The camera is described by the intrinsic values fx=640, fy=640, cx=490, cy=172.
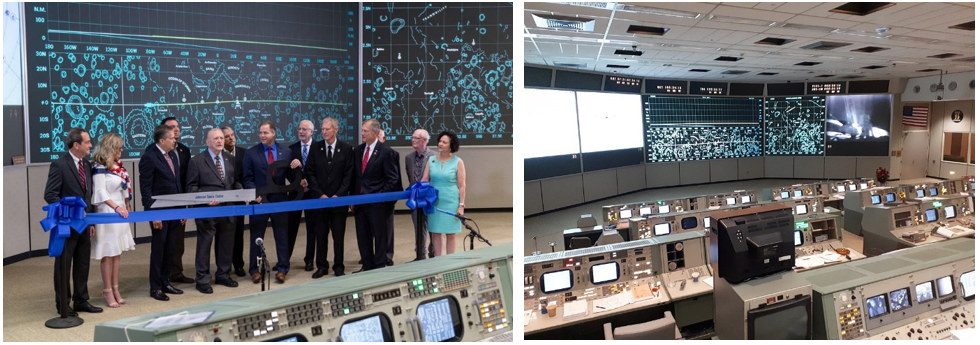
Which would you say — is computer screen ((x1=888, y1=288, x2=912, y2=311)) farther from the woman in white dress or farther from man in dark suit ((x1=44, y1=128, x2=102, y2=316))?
man in dark suit ((x1=44, y1=128, x2=102, y2=316))

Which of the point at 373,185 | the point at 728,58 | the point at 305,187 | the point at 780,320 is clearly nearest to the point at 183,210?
the point at 305,187

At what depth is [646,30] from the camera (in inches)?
244

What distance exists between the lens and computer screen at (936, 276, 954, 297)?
3293 millimetres

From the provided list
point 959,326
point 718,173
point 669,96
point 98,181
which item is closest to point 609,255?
point 959,326

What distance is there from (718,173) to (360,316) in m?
12.8

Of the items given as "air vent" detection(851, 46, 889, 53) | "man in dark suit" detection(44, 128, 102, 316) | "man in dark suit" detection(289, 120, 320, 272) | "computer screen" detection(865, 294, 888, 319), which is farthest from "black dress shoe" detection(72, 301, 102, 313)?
"air vent" detection(851, 46, 889, 53)

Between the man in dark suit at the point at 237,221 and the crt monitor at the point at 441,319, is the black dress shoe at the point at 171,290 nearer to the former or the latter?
the man in dark suit at the point at 237,221

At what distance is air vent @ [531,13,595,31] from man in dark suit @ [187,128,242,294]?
2638 millimetres

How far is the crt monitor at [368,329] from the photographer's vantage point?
214 cm

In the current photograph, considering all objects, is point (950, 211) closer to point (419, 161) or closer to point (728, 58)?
point (728, 58)

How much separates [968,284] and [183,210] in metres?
4.45

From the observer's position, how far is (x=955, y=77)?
12.8 metres

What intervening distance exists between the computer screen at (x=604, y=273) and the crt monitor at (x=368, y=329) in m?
1.93

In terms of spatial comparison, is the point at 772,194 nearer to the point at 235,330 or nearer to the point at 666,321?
the point at 666,321
